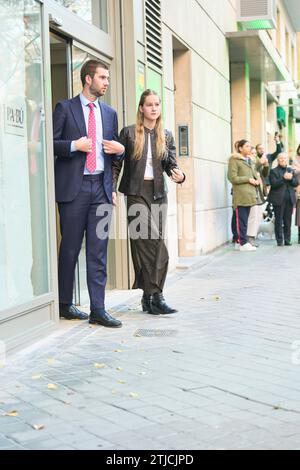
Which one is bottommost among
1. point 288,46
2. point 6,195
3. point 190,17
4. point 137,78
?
point 6,195

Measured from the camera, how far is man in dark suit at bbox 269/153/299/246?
14.8 meters

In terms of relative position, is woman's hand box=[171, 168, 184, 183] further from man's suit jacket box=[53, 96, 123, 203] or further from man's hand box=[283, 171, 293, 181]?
man's hand box=[283, 171, 293, 181]

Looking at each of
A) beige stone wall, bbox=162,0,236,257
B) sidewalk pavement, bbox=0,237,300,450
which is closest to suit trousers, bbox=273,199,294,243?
beige stone wall, bbox=162,0,236,257

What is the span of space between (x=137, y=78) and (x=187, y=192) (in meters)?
3.94

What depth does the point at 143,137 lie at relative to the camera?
7102mm

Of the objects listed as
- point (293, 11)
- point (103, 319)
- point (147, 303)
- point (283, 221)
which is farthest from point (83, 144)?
point (293, 11)

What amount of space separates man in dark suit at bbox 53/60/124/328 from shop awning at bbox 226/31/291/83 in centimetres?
972

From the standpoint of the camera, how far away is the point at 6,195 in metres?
5.77

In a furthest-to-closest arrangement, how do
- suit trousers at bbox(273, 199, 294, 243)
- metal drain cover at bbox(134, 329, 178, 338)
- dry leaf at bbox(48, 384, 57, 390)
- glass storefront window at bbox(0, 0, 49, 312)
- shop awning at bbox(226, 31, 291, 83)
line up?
shop awning at bbox(226, 31, 291, 83), suit trousers at bbox(273, 199, 294, 243), metal drain cover at bbox(134, 329, 178, 338), glass storefront window at bbox(0, 0, 49, 312), dry leaf at bbox(48, 384, 57, 390)

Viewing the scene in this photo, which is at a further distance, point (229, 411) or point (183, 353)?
point (183, 353)

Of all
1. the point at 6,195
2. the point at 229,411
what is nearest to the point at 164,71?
the point at 6,195

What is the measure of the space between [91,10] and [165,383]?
482cm

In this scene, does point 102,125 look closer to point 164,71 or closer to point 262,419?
point 262,419
